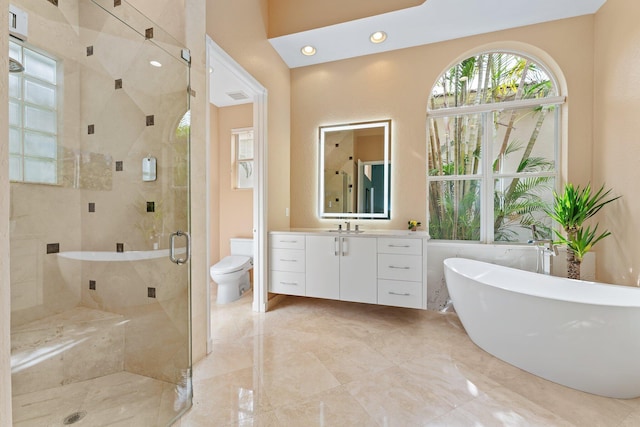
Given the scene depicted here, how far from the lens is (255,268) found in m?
2.88

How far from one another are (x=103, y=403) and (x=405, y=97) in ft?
11.7

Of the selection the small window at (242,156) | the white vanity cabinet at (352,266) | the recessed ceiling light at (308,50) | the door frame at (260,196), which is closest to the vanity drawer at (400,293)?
the white vanity cabinet at (352,266)

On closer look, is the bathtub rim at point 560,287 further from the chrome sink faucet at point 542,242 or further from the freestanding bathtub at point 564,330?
the chrome sink faucet at point 542,242

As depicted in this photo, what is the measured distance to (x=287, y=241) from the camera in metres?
2.91

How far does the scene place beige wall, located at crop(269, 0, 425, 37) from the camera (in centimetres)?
253

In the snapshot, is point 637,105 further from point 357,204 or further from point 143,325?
point 143,325

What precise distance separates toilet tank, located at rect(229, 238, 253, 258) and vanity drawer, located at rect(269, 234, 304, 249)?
0.79 meters

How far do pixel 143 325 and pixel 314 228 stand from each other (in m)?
2.06

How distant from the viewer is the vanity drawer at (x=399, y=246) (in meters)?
2.51

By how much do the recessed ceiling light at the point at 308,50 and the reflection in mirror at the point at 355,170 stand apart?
2.76 ft

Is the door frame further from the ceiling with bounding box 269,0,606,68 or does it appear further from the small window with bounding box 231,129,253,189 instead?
the small window with bounding box 231,129,253,189

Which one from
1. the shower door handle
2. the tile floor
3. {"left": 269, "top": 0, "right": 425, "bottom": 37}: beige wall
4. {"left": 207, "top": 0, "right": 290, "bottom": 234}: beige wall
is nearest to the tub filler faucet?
the tile floor

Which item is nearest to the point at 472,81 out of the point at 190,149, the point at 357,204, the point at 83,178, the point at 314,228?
the point at 357,204

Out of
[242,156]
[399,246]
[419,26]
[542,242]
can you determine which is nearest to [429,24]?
[419,26]
